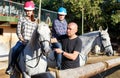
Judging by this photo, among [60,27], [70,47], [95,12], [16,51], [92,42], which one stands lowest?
[95,12]

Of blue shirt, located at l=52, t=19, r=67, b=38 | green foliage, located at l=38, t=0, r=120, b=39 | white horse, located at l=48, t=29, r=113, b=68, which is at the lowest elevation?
green foliage, located at l=38, t=0, r=120, b=39

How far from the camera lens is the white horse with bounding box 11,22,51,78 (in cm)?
657

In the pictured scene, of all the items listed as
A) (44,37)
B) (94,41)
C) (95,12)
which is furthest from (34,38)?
(95,12)

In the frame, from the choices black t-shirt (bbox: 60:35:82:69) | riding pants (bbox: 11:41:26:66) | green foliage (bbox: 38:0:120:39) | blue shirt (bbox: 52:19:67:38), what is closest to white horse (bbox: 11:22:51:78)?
riding pants (bbox: 11:41:26:66)

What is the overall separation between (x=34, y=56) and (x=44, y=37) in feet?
2.45

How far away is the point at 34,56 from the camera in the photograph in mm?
7016

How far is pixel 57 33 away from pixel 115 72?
178 cm

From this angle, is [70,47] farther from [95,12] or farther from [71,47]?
[95,12]

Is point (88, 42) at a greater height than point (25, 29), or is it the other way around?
point (25, 29)

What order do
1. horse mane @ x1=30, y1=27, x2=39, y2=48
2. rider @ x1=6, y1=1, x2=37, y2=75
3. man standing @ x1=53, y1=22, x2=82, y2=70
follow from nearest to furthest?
man standing @ x1=53, y1=22, x2=82, y2=70, horse mane @ x1=30, y1=27, x2=39, y2=48, rider @ x1=6, y1=1, x2=37, y2=75

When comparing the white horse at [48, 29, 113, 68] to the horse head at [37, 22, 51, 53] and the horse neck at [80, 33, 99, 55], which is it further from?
the horse head at [37, 22, 51, 53]

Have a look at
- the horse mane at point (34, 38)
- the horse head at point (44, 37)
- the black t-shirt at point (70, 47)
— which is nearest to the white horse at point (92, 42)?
the horse mane at point (34, 38)

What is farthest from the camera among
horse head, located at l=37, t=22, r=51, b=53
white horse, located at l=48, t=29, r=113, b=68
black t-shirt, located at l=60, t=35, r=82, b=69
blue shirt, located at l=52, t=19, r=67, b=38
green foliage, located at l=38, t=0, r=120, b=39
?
green foliage, located at l=38, t=0, r=120, b=39

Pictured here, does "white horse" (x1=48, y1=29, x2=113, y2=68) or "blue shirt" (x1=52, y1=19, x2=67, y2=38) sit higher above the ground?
"blue shirt" (x1=52, y1=19, x2=67, y2=38)
